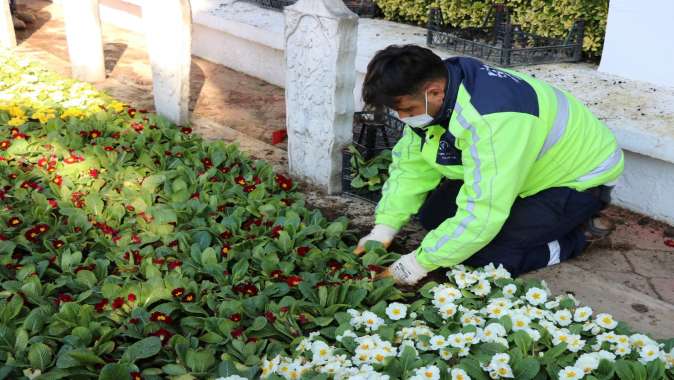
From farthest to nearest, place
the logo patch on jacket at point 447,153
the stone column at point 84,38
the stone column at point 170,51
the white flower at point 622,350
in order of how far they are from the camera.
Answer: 1. the stone column at point 84,38
2. the stone column at point 170,51
3. the logo patch on jacket at point 447,153
4. the white flower at point 622,350

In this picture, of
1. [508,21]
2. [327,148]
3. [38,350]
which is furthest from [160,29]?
[38,350]

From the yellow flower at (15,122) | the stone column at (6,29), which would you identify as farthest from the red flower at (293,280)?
the stone column at (6,29)

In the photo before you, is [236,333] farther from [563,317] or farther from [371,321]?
[563,317]

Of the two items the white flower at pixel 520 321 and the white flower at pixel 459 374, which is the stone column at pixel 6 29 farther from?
the white flower at pixel 459 374

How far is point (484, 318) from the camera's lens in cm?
287

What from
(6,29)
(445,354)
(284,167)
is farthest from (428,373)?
(6,29)

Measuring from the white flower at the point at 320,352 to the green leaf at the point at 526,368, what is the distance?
62cm

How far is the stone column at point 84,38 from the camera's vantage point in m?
5.98

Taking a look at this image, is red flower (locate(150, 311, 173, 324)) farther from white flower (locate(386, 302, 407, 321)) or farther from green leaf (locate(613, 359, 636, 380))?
green leaf (locate(613, 359, 636, 380))

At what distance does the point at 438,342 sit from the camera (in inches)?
104

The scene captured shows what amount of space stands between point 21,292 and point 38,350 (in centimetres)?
50

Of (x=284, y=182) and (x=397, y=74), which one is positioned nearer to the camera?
(x=397, y=74)

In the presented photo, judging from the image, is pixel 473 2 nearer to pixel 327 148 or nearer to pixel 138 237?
pixel 327 148

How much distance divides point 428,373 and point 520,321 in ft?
1.67
